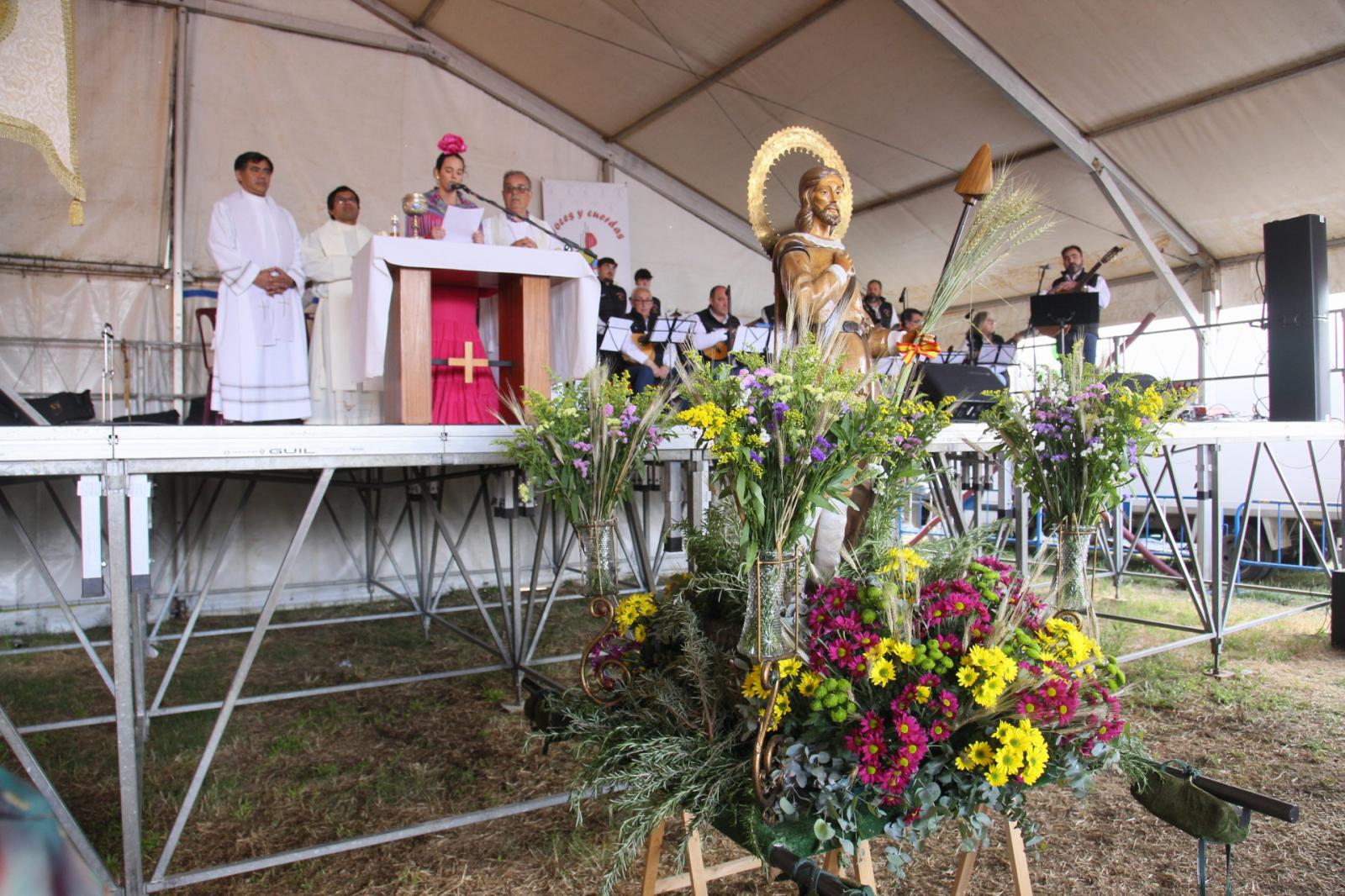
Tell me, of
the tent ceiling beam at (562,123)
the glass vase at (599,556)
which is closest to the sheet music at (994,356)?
the tent ceiling beam at (562,123)

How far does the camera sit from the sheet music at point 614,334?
6352mm

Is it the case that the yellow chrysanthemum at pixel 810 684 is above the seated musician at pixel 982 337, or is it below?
below

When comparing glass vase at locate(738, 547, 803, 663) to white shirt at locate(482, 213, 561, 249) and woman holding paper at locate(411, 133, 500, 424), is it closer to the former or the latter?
woman holding paper at locate(411, 133, 500, 424)

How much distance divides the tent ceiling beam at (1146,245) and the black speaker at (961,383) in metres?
1.96

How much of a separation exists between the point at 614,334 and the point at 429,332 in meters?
3.69

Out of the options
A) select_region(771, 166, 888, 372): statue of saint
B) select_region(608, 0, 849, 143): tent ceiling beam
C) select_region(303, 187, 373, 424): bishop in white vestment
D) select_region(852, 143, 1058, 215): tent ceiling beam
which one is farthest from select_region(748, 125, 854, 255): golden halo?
select_region(852, 143, 1058, 215): tent ceiling beam

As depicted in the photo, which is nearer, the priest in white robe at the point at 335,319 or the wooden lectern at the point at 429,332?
the wooden lectern at the point at 429,332

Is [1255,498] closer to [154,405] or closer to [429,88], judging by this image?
[429,88]

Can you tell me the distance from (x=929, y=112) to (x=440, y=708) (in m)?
5.40

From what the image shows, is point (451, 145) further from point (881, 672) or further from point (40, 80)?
point (881, 672)

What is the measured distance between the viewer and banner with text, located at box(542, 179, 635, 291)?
7.61 m

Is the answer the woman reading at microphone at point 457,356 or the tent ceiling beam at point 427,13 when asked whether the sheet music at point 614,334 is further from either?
the woman reading at microphone at point 457,356

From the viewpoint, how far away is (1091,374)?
2.81m

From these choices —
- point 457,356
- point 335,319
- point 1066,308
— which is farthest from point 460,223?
point 1066,308
